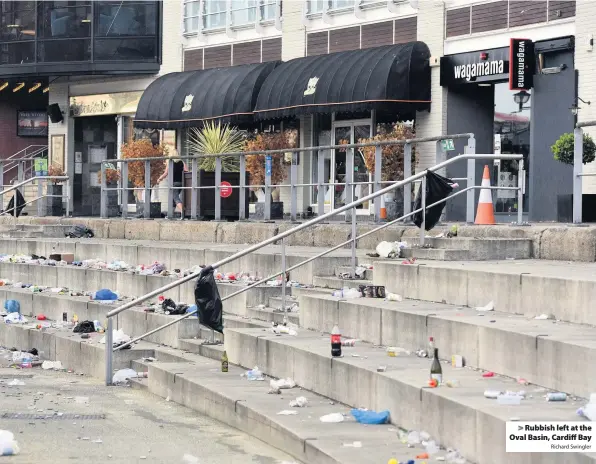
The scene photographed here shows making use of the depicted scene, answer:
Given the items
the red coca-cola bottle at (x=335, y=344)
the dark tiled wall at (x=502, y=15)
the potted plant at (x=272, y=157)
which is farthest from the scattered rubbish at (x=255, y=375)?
the potted plant at (x=272, y=157)

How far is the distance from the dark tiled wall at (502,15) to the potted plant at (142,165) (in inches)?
306

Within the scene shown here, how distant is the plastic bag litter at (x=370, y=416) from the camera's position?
991 cm

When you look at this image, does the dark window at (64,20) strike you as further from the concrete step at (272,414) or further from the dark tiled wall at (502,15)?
the concrete step at (272,414)

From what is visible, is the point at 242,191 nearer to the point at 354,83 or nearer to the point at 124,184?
the point at 124,184

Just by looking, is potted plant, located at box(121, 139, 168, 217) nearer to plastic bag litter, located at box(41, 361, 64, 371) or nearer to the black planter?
the black planter

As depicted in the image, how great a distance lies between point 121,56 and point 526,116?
49.4ft

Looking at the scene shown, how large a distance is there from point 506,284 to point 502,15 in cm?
1443

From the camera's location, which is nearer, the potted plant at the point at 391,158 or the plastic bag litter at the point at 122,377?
the plastic bag litter at the point at 122,377

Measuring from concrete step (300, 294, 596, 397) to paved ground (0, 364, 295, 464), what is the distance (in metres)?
1.80

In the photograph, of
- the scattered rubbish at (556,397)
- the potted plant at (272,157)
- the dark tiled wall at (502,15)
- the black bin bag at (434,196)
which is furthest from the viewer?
the potted plant at (272,157)

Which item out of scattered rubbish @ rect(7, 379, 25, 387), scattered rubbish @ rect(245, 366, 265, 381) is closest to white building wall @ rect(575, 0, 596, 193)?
scattered rubbish @ rect(245, 366, 265, 381)

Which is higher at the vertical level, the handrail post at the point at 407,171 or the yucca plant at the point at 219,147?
the yucca plant at the point at 219,147

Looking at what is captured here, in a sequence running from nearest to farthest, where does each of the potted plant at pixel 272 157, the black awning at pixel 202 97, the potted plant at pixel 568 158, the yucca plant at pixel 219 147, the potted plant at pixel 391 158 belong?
the potted plant at pixel 568 158 → the potted plant at pixel 391 158 → the yucca plant at pixel 219 147 → the potted plant at pixel 272 157 → the black awning at pixel 202 97

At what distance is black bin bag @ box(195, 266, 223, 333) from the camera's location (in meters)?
13.5
